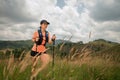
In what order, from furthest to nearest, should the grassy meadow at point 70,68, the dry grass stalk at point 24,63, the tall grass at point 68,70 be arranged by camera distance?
the grassy meadow at point 70,68
the tall grass at point 68,70
the dry grass stalk at point 24,63

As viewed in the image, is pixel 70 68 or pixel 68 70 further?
pixel 70 68

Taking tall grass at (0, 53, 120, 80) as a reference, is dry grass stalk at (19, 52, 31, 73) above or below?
above

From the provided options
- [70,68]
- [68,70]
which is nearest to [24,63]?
[68,70]

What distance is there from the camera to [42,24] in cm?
763

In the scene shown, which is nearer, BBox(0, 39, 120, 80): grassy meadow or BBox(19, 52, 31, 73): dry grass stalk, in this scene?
BBox(19, 52, 31, 73): dry grass stalk

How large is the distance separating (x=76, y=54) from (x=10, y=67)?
9.14 feet

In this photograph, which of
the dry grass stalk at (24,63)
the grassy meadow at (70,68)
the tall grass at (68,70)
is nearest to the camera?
the dry grass stalk at (24,63)

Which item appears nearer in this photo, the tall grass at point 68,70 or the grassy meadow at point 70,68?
the tall grass at point 68,70

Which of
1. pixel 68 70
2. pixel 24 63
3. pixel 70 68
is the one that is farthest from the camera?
pixel 70 68

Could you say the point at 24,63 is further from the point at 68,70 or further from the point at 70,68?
the point at 70,68

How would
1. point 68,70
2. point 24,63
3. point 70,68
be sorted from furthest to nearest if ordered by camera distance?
1. point 70,68
2. point 68,70
3. point 24,63

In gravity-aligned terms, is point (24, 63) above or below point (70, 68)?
above

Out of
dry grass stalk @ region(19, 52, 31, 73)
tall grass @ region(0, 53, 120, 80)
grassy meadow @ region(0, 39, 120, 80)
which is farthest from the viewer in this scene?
grassy meadow @ region(0, 39, 120, 80)

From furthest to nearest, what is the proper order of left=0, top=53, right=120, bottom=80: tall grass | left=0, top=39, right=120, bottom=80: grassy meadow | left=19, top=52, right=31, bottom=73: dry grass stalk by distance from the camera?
left=0, top=39, right=120, bottom=80: grassy meadow → left=0, top=53, right=120, bottom=80: tall grass → left=19, top=52, right=31, bottom=73: dry grass stalk
